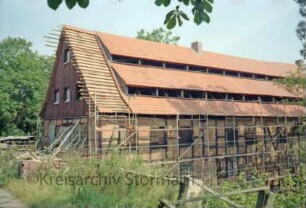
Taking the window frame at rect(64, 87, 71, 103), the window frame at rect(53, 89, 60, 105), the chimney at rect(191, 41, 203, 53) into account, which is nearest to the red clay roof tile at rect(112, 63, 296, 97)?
the window frame at rect(64, 87, 71, 103)

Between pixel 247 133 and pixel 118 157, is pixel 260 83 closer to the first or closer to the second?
pixel 247 133

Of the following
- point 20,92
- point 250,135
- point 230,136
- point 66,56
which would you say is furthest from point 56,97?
point 20,92

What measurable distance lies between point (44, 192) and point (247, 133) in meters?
17.6

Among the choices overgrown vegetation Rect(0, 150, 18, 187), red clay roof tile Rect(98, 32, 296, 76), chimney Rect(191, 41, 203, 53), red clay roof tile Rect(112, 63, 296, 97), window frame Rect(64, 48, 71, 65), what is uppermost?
chimney Rect(191, 41, 203, 53)

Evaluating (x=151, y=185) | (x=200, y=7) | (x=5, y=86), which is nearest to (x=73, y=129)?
(x=151, y=185)

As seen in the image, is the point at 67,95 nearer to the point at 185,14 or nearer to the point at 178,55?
the point at 178,55

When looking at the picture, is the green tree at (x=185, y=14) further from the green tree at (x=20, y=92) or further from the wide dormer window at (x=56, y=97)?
the green tree at (x=20, y=92)

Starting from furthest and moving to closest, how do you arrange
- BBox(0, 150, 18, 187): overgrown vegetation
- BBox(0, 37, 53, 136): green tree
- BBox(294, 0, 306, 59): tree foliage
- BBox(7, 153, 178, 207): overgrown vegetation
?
BBox(0, 37, 53, 136): green tree → BBox(294, 0, 306, 59): tree foliage → BBox(0, 150, 18, 187): overgrown vegetation → BBox(7, 153, 178, 207): overgrown vegetation

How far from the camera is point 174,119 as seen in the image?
20562 millimetres

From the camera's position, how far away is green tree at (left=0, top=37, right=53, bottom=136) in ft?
121

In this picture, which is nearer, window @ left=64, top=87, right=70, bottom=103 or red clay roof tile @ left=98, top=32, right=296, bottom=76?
window @ left=64, top=87, right=70, bottom=103

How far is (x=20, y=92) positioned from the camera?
127ft

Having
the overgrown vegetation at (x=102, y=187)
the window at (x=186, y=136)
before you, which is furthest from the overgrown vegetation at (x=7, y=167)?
the window at (x=186, y=136)

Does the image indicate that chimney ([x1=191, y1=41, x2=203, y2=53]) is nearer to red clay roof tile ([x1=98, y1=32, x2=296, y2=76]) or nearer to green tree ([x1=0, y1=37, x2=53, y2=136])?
red clay roof tile ([x1=98, y1=32, x2=296, y2=76])
